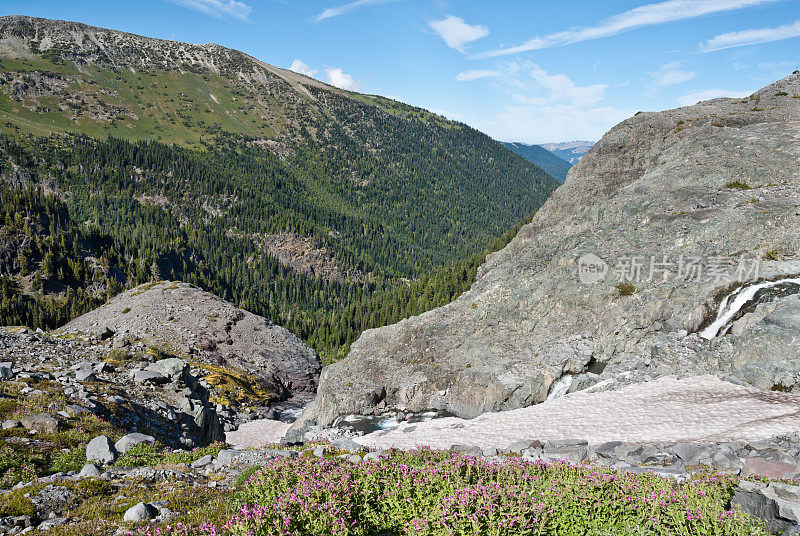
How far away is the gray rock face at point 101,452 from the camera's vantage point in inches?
691

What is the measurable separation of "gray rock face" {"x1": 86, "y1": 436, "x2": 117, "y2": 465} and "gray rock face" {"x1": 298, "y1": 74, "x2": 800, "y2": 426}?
26.8 m

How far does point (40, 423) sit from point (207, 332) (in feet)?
254

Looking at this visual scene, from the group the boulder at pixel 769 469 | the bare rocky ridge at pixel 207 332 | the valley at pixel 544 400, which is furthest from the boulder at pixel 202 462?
the bare rocky ridge at pixel 207 332

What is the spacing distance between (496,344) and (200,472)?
29.2 meters

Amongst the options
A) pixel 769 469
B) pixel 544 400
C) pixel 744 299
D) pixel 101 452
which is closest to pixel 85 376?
pixel 101 452

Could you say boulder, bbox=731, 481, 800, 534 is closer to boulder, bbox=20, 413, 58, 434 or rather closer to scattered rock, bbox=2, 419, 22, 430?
boulder, bbox=20, 413, 58, 434

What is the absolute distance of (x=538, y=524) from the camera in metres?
9.21

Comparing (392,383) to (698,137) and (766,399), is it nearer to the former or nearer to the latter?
(766,399)

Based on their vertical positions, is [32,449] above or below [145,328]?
above

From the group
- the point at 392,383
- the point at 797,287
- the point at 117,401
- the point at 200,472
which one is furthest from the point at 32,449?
the point at 797,287

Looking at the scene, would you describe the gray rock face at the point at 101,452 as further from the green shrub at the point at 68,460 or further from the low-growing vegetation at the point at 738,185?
the low-growing vegetation at the point at 738,185

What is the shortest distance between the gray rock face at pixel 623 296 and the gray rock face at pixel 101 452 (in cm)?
2678

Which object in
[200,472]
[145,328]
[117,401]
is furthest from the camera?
[145,328]

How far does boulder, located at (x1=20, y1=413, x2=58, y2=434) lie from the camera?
20.8 metres
